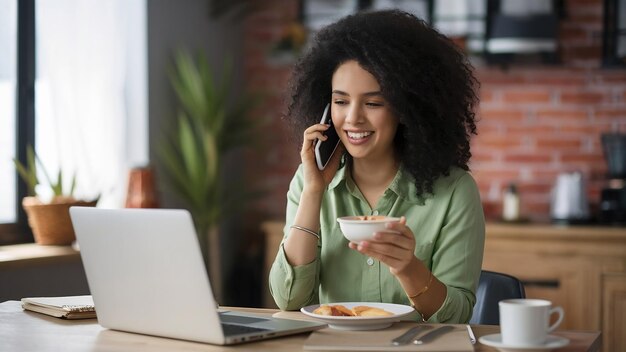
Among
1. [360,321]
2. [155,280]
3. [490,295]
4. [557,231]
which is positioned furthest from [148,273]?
[557,231]

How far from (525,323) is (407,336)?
211 mm

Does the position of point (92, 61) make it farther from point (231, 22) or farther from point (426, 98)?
point (426, 98)

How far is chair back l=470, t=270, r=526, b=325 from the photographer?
214cm

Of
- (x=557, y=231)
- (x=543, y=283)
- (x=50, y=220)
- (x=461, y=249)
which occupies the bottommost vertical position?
(x=543, y=283)

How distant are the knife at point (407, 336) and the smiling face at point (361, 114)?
1.90ft

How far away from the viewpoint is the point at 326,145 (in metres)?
2.21

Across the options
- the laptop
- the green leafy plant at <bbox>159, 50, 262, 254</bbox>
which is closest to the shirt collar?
the laptop

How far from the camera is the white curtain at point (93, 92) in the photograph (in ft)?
12.2

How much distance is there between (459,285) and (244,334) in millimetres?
616

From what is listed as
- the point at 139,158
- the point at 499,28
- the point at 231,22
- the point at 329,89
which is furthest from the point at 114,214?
the point at 231,22

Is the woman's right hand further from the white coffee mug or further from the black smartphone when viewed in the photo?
the white coffee mug

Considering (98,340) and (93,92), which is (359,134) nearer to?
(98,340)

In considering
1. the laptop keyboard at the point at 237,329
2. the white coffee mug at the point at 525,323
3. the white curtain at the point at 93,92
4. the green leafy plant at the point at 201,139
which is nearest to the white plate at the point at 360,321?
the laptop keyboard at the point at 237,329

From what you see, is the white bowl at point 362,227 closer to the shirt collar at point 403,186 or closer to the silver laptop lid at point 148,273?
the silver laptop lid at point 148,273
